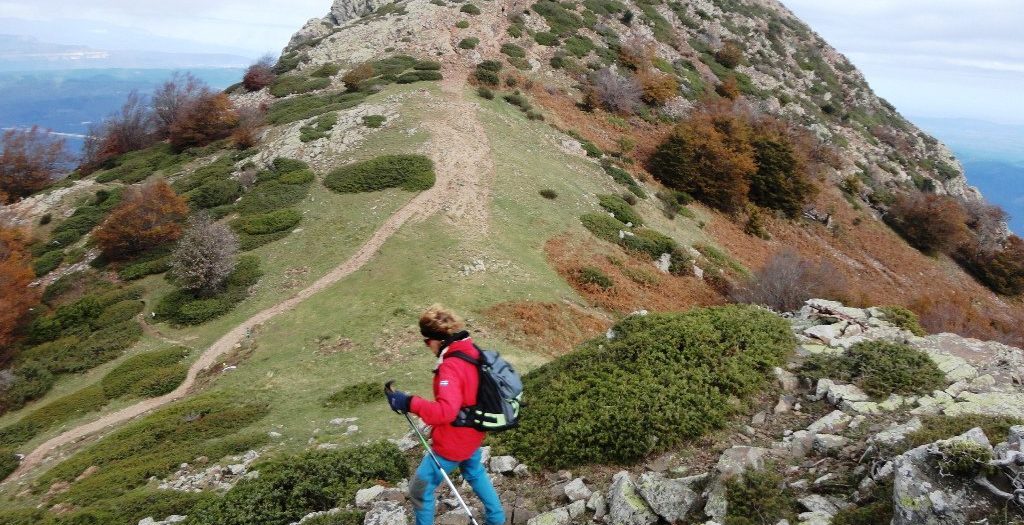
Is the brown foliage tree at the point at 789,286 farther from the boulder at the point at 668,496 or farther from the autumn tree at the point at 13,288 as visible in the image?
the autumn tree at the point at 13,288

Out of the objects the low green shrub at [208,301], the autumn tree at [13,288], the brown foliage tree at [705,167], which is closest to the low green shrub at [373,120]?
the low green shrub at [208,301]

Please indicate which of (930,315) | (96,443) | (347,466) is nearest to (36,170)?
(96,443)

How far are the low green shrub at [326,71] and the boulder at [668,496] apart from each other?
152 feet

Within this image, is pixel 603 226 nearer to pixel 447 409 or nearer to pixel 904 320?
pixel 904 320

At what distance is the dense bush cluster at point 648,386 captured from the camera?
9281mm

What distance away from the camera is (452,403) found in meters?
5.87

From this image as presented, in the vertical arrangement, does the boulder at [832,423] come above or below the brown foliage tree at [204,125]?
below

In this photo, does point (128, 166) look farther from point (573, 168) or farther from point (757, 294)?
point (757, 294)

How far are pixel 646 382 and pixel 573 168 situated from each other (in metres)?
27.3

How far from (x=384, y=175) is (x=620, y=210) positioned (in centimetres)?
1377

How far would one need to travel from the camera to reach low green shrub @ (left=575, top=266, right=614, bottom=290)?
964 inches

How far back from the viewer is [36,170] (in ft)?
143

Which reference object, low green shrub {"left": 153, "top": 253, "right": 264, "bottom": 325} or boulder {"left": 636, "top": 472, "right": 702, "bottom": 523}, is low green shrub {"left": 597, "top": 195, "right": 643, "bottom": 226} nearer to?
low green shrub {"left": 153, "top": 253, "right": 264, "bottom": 325}

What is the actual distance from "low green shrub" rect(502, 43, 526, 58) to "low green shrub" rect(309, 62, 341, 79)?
14369mm
